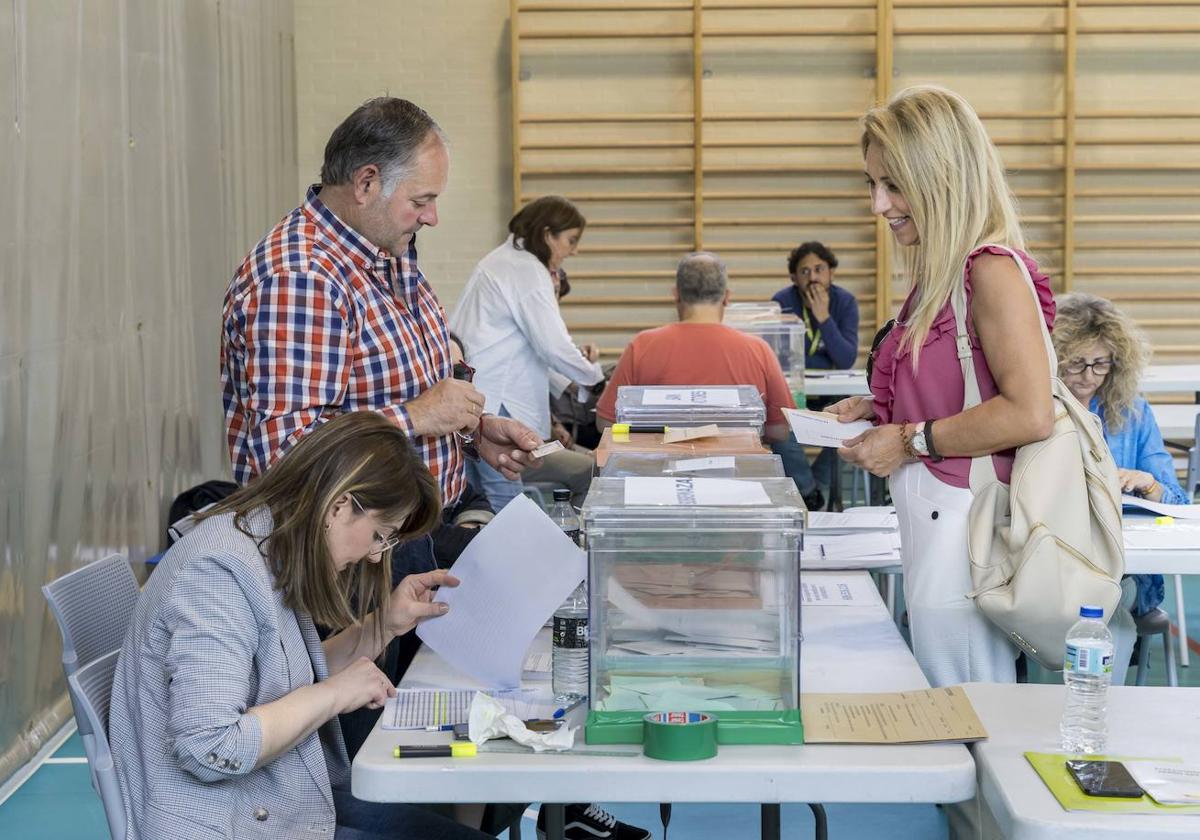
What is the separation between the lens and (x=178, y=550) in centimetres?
162

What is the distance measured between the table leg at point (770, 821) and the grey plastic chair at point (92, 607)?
0.82 metres

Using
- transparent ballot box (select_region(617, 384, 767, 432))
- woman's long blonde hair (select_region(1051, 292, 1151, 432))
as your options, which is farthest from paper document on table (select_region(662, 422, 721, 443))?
woman's long blonde hair (select_region(1051, 292, 1151, 432))

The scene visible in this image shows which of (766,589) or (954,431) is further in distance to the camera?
→ (954,431)

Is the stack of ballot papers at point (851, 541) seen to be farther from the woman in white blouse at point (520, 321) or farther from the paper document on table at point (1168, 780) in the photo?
the woman in white blouse at point (520, 321)

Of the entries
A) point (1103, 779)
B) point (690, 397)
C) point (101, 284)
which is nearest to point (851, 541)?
point (690, 397)

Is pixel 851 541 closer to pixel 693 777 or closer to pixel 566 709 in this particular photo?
pixel 566 709

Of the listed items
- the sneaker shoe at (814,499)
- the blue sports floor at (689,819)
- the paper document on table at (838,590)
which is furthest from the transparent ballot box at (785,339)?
the paper document on table at (838,590)

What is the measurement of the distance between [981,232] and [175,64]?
3757 millimetres

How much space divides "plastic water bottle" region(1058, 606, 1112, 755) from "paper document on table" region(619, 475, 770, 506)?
396mm

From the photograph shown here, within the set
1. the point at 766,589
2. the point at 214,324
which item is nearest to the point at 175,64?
the point at 214,324

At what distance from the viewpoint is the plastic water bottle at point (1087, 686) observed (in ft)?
5.09

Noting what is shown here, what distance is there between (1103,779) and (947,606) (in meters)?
0.59

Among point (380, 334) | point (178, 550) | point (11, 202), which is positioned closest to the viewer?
point (178, 550)

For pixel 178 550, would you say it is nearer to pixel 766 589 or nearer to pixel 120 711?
pixel 120 711
